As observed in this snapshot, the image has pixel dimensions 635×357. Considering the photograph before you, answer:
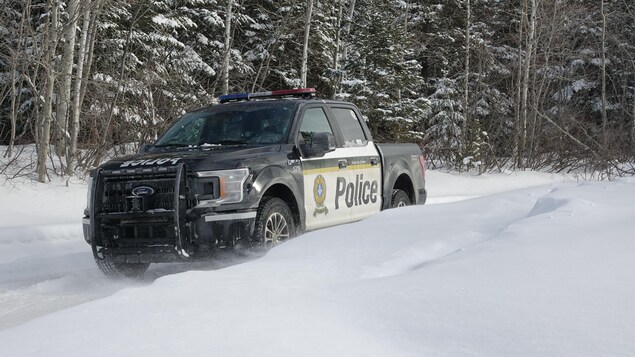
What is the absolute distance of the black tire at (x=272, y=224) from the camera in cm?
640

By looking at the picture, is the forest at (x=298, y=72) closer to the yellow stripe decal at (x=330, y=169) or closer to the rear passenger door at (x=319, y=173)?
the rear passenger door at (x=319, y=173)

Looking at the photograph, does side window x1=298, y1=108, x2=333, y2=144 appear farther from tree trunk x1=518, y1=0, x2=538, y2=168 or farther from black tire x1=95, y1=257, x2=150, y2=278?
tree trunk x1=518, y1=0, x2=538, y2=168

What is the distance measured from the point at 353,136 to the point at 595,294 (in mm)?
5238

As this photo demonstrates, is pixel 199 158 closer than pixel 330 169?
Yes

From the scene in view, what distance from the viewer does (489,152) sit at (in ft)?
73.9

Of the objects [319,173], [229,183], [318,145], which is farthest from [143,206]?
[319,173]

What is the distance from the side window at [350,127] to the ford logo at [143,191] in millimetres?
2629

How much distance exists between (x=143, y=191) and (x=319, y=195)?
6.44 feet

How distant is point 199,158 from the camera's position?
20.6 ft

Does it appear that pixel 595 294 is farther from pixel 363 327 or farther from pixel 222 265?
pixel 222 265

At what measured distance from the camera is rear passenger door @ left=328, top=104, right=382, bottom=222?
25.6 feet

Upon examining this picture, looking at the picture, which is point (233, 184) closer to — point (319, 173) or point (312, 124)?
point (319, 173)

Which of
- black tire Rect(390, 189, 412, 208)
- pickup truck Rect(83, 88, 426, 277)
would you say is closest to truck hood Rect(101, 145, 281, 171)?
pickup truck Rect(83, 88, 426, 277)

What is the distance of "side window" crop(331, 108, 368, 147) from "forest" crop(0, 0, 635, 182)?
681 cm
